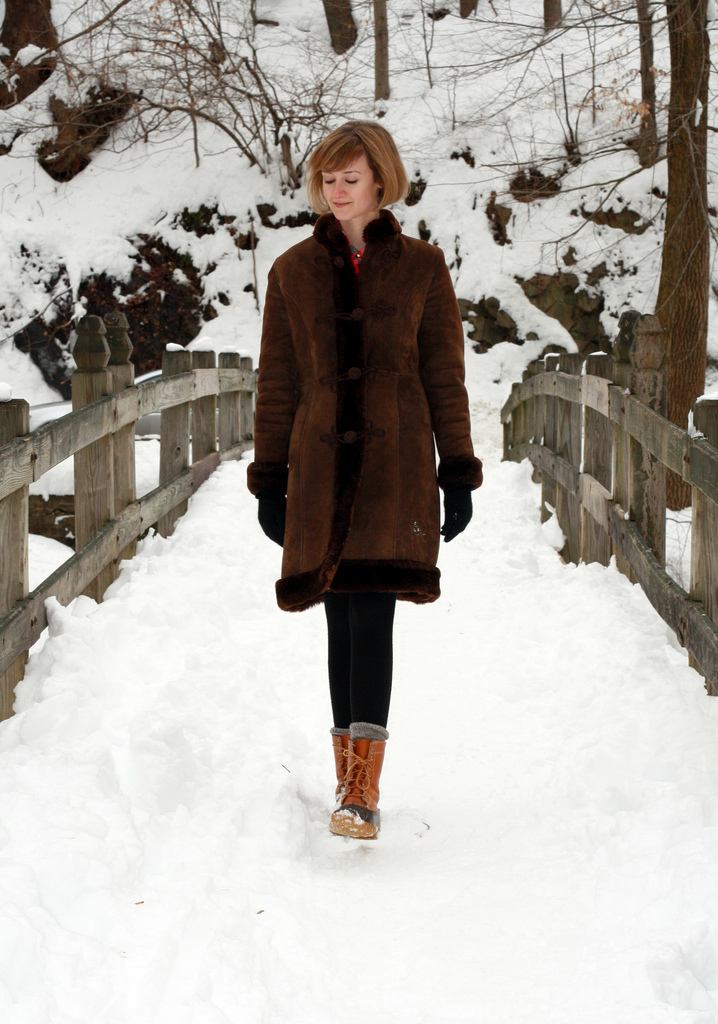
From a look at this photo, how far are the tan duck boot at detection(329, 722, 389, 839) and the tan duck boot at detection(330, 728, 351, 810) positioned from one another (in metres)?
0.02

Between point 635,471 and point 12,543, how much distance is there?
2745 millimetres

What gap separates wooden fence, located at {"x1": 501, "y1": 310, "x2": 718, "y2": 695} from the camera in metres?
3.28

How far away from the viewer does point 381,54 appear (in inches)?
755

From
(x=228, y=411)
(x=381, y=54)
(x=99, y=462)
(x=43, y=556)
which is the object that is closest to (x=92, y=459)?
(x=99, y=462)

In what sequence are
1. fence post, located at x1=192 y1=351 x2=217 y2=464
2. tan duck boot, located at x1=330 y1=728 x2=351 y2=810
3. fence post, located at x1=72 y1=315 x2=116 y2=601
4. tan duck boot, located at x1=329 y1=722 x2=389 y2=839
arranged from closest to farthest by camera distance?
1. tan duck boot, located at x1=329 y1=722 x2=389 y2=839
2. tan duck boot, located at x1=330 y1=728 x2=351 y2=810
3. fence post, located at x1=72 y1=315 x2=116 y2=601
4. fence post, located at x1=192 y1=351 x2=217 y2=464

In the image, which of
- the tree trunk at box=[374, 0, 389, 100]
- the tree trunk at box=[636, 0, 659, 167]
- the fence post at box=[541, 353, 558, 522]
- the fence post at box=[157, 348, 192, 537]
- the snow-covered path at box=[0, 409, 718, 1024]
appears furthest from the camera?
the tree trunk at box=[374, 0, 389, 100]

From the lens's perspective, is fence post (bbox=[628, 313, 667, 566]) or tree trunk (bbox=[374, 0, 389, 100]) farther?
tree trunk (bbox=[374, 0, 389, 100])

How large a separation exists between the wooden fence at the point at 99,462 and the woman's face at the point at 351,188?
1341 millimetres

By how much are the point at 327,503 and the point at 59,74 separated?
64.0 feet

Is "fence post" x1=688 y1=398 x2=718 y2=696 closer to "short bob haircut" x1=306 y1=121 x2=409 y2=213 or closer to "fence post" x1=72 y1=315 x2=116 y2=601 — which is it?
"short bob haircut" x1=306 y1=121 x2=409 y2=213

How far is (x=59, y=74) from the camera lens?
19438 mm

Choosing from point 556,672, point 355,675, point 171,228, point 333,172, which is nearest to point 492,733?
point 556,672

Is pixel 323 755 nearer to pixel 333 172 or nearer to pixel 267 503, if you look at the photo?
pixel 267 503

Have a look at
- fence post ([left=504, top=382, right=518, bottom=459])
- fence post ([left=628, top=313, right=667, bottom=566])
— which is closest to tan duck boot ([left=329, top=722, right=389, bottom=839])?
fence post ([left=628, top=313, right=667, bottom=566])
